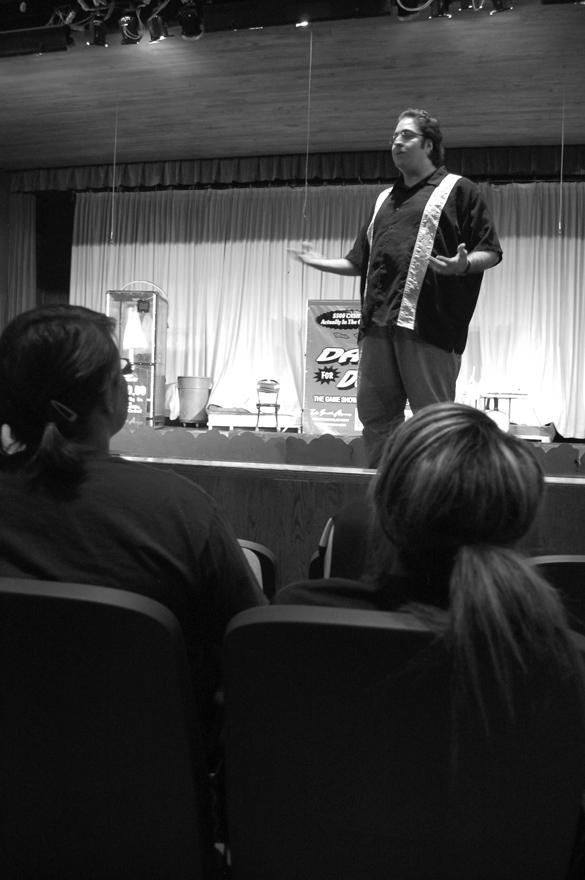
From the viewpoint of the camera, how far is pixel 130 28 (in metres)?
4.95

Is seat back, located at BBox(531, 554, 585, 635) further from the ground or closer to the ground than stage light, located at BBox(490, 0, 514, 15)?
closer to the ground

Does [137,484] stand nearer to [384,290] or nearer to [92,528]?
[92,528]

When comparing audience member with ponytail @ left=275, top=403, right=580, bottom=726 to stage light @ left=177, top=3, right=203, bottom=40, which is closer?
audience member with ponytail @ left=275, top=403, right=580, bottom=726

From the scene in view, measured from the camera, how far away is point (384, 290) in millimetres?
2307

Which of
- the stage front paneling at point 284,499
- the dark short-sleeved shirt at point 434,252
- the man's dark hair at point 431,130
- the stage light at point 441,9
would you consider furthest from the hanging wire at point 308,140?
the stage front paneling at point 284,499

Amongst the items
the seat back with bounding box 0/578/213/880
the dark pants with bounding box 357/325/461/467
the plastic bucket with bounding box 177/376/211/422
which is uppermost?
the plastic bucket with bounding box 177/376/211/422

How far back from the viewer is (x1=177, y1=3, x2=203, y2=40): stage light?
4852 mm

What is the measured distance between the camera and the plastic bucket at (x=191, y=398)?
27.5 feet

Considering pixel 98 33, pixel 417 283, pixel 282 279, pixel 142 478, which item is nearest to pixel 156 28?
pixel 98 33

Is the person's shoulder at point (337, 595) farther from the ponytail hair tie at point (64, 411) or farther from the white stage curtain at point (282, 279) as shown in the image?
the white stage curtain at point (282, 279)

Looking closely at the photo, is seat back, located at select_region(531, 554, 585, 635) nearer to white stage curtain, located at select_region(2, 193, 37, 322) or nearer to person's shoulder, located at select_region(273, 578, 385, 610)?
person's shoulder, located at select_region(273, 578, 385, 610)

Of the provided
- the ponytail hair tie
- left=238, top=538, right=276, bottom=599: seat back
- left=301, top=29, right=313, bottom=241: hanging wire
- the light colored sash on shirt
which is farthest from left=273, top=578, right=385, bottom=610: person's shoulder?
left=301, top=29, right=313, bottom=241: hanging wire

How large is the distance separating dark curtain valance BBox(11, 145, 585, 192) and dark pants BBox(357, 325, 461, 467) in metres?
5.75

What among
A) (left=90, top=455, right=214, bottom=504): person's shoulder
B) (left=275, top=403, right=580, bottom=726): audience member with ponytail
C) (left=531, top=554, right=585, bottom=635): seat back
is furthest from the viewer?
(left=531, top=554, right=585, bottom=635): seat back
